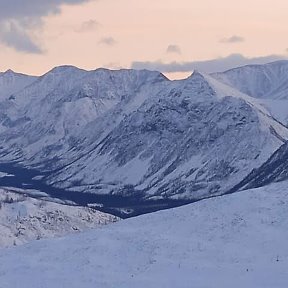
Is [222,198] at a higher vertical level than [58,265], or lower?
higher

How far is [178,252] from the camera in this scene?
2510 inches

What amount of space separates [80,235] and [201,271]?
19050mm

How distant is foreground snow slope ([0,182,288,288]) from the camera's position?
2245 inches

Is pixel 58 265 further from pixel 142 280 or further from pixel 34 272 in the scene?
pixel 142 280

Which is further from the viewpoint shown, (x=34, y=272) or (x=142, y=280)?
(x=34, y=272)

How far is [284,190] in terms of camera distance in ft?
251

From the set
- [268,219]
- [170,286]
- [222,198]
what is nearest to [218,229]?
[268,219]

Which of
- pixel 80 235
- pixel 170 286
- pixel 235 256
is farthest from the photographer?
pixel 80 235

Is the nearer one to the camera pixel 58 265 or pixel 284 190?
pixel 58 265

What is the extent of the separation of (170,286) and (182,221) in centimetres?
1911

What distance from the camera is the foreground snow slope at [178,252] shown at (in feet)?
187

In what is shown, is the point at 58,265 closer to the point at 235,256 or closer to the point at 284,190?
the point at 235,256

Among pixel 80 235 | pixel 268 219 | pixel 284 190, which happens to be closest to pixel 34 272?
pixel 80 235

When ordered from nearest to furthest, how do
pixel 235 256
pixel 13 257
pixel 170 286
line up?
pixel 170 286 → pixel 235 256 → pixel 13 257
